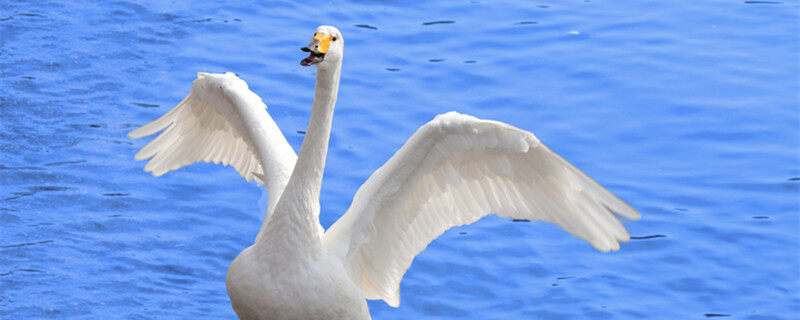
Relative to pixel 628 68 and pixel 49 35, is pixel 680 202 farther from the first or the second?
pixel 49 35

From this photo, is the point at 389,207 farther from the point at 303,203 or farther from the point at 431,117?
the point at 431,117

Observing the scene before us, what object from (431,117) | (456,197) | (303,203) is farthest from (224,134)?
(431,117)

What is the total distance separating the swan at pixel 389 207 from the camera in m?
4.27

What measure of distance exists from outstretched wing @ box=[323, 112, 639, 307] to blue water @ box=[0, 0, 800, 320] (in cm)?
115

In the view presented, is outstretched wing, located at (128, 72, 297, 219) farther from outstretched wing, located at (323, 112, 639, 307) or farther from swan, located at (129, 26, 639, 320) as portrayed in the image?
outstretched wing, located at (323, 112, 639, 307)

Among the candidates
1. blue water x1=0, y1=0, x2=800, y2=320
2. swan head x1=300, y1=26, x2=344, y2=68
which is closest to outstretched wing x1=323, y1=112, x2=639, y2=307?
swan head x1=300, y1=26, x2=344, y2=68

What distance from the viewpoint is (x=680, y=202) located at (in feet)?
22.8

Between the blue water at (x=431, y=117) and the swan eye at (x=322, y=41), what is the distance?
2.04m

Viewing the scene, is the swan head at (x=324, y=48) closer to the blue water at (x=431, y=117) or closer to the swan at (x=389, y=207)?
the swan at (x=389, y=207)

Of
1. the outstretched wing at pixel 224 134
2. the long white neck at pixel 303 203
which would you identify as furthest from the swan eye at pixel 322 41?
the outstretched wing at pixel 224 134

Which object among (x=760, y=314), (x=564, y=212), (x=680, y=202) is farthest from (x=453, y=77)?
(x=564, y=212)

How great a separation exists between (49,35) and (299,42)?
6.05ft

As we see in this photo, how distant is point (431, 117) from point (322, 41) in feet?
12.5

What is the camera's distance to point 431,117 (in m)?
7.91
